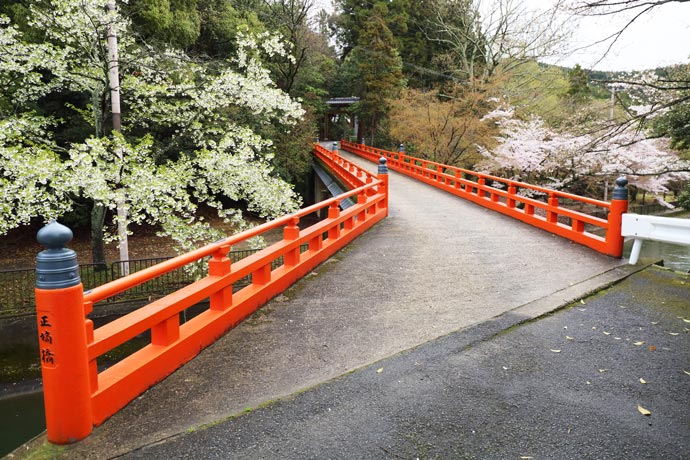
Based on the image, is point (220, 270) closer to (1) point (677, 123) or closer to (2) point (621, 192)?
(2) point (621, 192)

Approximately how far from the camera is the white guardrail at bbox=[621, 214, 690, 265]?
6.21 m

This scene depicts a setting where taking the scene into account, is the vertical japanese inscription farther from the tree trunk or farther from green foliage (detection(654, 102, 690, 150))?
green foliage (detection(654, 102, 690, 150))

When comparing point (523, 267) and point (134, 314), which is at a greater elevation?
point (134, 314)

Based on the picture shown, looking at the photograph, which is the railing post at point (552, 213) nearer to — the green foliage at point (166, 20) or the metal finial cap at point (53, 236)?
the metal finial cap at point (53, 236)

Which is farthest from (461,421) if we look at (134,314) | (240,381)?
(134,314)

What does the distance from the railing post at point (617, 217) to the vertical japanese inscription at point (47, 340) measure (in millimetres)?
7284

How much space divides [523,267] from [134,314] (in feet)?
18.1

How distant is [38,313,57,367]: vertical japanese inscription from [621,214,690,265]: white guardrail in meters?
6.82

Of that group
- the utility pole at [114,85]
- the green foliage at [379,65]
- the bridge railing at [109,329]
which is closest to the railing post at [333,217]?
the bridge railing at [109,329]

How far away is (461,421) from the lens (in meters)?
3.16

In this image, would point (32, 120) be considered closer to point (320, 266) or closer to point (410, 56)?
point (320, 266)

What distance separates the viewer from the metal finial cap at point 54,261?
2713 mm

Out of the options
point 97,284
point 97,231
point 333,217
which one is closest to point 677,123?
point 333,217

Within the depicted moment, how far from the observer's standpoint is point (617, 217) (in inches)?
290
